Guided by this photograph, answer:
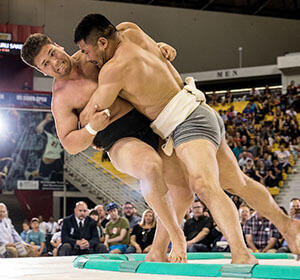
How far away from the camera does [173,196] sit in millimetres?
3018

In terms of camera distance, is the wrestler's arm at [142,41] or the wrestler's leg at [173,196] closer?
the wrestler's arm at [142,41]

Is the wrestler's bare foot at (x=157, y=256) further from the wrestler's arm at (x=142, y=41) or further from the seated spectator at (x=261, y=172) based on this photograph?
the seated spectator at (x=261, y=172)

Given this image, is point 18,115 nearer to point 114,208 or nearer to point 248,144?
point 114,208

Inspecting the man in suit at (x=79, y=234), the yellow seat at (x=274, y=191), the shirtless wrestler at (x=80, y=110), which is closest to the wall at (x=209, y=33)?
the yellow seat at (x=274, y=191)

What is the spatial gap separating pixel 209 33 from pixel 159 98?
649 inches

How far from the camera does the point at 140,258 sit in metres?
3.51

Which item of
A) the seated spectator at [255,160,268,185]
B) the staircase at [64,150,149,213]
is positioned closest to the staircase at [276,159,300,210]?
the seated spectator at [255,160,268,185]

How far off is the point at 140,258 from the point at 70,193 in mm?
9882

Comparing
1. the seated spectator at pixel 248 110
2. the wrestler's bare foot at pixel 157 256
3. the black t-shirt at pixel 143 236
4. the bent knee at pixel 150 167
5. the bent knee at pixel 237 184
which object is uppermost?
the seated spectator at pixel 248 110

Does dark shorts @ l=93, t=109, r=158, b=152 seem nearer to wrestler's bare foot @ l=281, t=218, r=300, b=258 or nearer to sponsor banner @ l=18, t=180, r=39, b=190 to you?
wrestler's bare foot @ l=281, t=218, r=300, b=258

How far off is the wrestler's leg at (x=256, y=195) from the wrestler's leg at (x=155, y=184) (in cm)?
49

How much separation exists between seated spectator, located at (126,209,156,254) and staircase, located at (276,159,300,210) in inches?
206

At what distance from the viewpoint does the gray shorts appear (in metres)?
2.67

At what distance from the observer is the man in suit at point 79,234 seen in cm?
626
